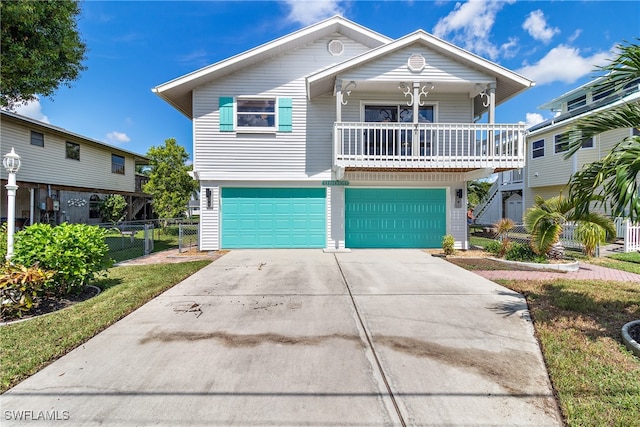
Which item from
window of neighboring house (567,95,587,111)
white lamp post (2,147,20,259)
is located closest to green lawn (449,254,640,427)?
white lamp post (2,147,20,259)

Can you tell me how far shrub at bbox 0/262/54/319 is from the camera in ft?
13.7

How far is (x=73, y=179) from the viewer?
16.8 metres

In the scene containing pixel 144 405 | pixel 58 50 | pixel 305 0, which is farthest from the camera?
pixel 305 0

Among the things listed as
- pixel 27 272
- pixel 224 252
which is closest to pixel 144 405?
pixel 27 272

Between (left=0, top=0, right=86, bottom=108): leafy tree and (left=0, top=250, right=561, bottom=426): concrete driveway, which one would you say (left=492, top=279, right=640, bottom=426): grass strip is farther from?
(left=0, top=0, right=86, bottom=108): leafy tree

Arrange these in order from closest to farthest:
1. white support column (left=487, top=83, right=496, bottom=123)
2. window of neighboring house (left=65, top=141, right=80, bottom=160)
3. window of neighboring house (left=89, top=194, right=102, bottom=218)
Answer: white support column (left=487, top=83, right=496, bottom=123), window of neighboring house (left=65, top=141, right=80, bottom=160), window of neighboring house (left=89, top=194, right=102, bottom=218)

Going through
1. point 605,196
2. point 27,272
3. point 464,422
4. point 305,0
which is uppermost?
point 305,0

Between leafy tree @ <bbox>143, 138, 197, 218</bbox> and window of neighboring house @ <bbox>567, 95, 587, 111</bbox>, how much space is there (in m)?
23.7

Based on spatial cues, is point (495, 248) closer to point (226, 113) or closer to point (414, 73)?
point (414, 73)

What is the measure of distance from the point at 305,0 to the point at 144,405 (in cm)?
1096

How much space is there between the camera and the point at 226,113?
10.2 metres

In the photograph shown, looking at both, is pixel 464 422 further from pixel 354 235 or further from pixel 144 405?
pixel 354 235

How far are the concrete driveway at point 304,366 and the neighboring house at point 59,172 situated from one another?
15.0 metres

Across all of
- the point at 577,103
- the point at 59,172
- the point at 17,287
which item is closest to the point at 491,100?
the point at 17,287
